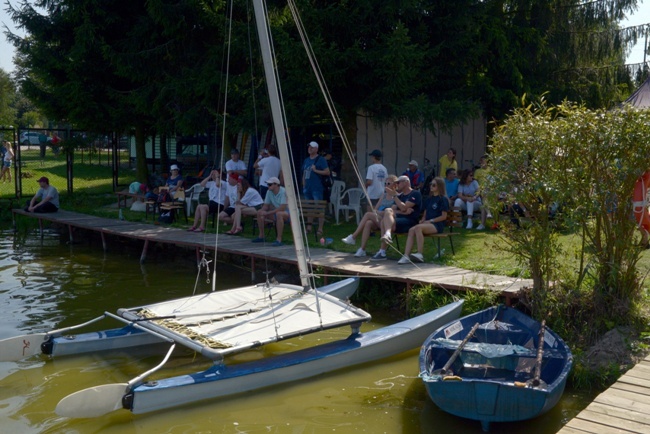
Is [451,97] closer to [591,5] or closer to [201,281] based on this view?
[591,5]

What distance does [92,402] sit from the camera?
6895 millimetres

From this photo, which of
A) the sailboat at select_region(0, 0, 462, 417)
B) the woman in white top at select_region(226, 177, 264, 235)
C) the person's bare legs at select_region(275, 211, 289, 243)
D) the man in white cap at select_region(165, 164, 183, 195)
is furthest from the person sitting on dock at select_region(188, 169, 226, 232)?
the sailboat at select_region(0, 0, 462, 417)

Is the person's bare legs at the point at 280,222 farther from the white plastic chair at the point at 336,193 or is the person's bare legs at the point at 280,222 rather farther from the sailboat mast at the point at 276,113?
the sailboat mast at the point at 276,113

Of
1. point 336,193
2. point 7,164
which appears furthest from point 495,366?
point 7,164

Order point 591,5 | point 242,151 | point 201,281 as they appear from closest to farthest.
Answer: point 201,281
point 591,5
point 242,151

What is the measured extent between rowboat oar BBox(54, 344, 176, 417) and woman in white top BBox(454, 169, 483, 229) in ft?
31.1

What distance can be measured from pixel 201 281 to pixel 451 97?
7.55m

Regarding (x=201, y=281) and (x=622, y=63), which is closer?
(x=201, y=281)

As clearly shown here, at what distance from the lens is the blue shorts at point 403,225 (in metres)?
12.1

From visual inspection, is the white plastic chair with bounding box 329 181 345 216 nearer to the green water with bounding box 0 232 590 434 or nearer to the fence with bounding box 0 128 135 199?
the green water with bounding box 0 232 590 434

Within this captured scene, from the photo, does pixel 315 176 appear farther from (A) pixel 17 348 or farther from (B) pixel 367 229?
(A) pixel 17 348

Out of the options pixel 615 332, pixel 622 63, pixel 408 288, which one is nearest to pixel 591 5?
pixel 622 63

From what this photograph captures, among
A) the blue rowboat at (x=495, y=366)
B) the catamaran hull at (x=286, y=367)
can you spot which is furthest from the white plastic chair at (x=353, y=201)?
the blue rowboat at (x=495, y=366)

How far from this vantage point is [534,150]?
8.25 m
